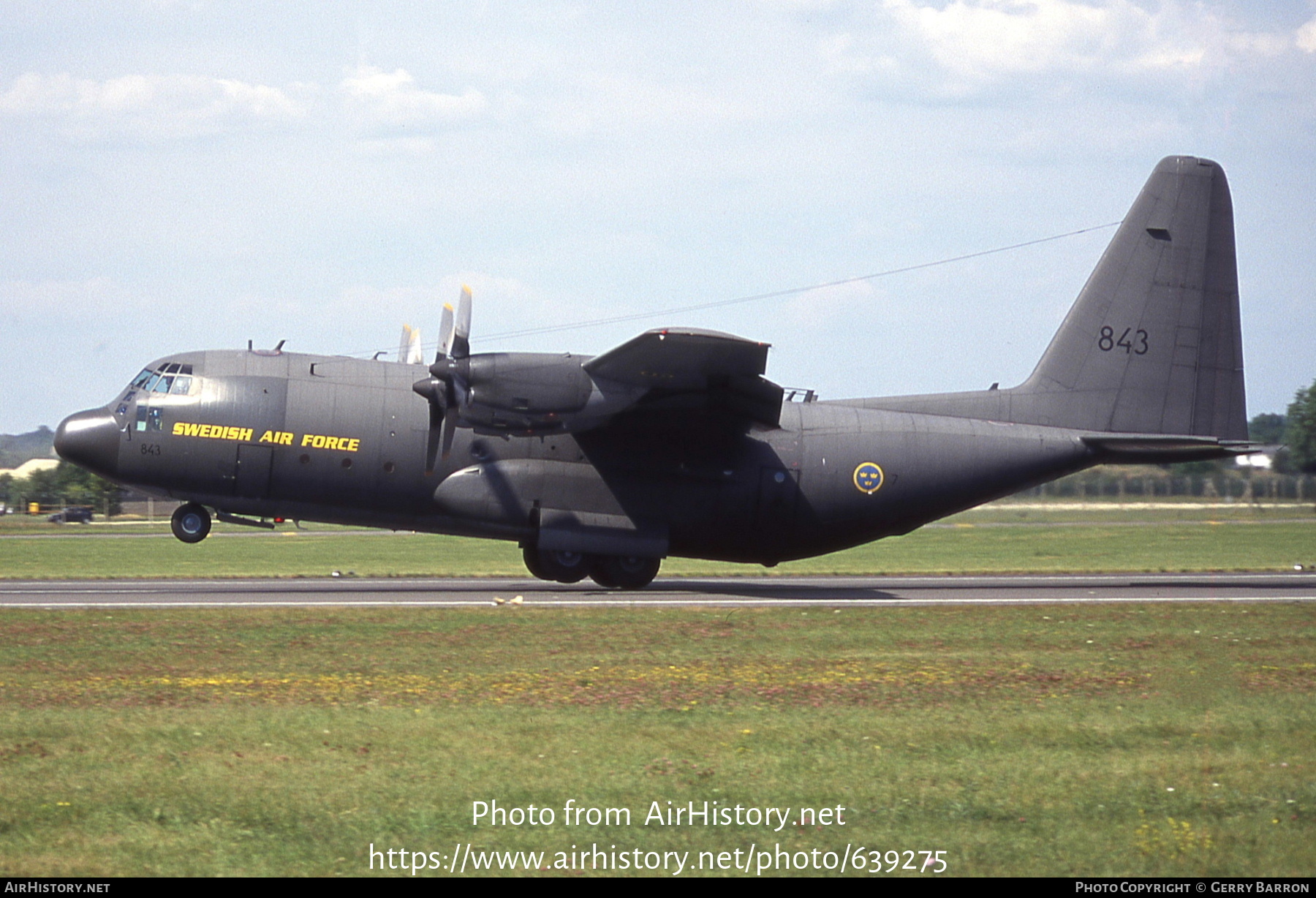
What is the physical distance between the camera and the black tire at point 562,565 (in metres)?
24.0

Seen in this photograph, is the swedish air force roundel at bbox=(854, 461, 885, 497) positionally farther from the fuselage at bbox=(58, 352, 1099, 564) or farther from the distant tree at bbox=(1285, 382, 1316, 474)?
the distant tree at bbox=(1285, 382, 1316, 474)

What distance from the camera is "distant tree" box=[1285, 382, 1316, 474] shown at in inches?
2381

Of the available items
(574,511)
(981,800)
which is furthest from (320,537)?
(981,800)

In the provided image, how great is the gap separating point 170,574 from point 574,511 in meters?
13.2

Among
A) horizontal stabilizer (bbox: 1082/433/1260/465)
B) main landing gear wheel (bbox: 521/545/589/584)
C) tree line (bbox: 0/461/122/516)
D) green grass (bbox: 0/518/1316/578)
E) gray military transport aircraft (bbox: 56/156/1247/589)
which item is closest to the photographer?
gray military transport aircraft (bbox: 56/156/1247/589)

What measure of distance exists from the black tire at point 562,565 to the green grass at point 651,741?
17.5ft

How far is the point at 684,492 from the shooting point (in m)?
23.5

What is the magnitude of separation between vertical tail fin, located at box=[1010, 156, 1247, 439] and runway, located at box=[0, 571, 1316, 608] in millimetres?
3628

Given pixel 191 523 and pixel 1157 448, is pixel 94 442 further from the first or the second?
pixel 1157 448

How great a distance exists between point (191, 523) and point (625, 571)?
8.28 meters

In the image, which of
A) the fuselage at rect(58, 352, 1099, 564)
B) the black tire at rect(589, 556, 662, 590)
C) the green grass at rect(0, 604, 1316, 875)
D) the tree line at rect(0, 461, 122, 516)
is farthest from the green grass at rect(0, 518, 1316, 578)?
the tree line at rect(0, 461, 122, 516)

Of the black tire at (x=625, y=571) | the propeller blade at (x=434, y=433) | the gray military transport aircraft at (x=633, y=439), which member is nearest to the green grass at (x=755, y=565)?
the black tire at (x=625, y=571)

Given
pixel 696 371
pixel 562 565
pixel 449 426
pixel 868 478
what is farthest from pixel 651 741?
pixel 868 478
